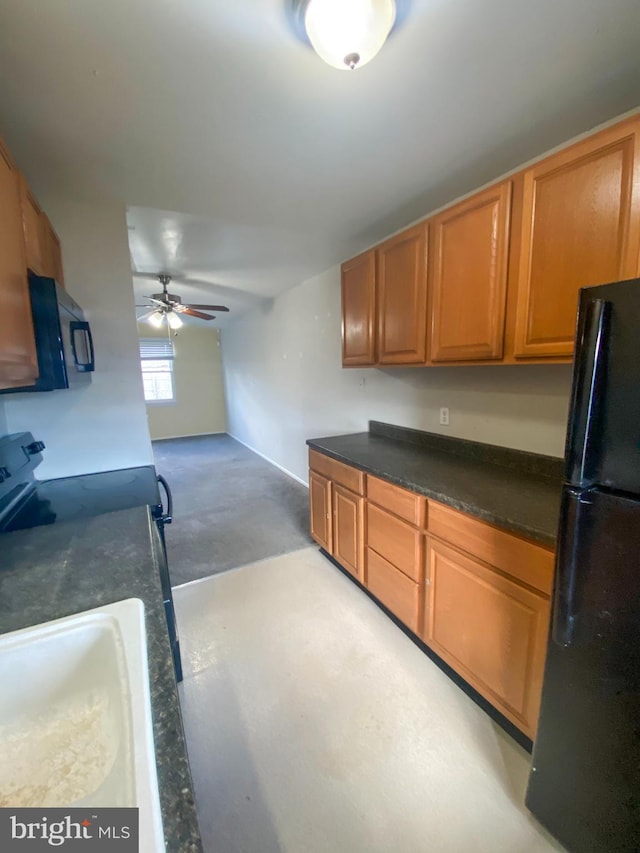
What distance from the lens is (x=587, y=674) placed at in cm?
97

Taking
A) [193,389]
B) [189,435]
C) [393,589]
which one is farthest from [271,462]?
[393,589]

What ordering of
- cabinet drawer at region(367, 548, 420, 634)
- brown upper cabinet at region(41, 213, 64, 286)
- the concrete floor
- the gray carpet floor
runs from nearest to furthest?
the concrete floor → brown upper cabinet at region(41, 213, 64, 286) → cabinet drawer at region(367, 548, 420, 634) → the gray carpet floor

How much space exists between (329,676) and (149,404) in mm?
6468

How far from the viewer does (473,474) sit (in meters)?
1.84

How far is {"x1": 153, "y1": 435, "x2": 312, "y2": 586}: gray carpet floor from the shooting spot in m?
2.84

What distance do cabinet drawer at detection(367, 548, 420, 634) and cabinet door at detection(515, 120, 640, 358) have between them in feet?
4.26

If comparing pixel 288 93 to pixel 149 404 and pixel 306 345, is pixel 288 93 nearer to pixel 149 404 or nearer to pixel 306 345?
pixel 306 345

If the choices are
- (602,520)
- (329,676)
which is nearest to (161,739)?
(602,520)

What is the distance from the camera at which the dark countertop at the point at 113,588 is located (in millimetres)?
503

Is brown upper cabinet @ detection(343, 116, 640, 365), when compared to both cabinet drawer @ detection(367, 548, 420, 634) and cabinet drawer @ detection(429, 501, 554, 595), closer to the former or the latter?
cabinet drawer @ detection(429, 501, 554, 595)

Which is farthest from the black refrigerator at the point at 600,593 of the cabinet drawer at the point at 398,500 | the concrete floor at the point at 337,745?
the cabinet drawer at the point at 398,500

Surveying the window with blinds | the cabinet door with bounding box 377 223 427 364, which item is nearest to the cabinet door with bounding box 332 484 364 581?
the cabinet door with bounding box 377 223 427 364

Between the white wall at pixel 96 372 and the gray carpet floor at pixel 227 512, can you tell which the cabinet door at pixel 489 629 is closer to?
the gray carpet floor at pixel 227 512

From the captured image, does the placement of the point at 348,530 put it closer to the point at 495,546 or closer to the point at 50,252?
the point at 495,546
